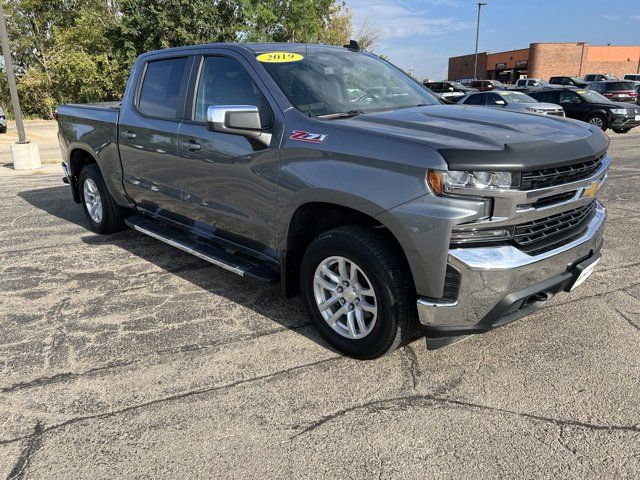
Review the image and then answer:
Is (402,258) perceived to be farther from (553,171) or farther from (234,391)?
(234,391)

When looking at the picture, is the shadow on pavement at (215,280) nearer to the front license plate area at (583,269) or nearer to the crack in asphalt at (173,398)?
the crack in asphalt at (173,398)

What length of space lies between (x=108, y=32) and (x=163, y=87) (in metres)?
20.7

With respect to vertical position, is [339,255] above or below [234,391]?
above

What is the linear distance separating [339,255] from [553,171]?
1.25 metres

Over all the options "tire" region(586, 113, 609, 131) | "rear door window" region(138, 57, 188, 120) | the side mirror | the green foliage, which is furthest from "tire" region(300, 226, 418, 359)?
the green foliage

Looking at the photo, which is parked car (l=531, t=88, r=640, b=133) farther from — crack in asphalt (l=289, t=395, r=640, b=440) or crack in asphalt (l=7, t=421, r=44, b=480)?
crack in asphalt (l=7, t=421, r=44, b=480)

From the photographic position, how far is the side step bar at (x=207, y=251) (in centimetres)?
372

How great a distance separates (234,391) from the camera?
118 inches

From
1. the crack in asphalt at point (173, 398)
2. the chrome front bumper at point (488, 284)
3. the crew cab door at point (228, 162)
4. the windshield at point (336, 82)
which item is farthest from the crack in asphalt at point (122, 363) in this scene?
the windshield at point (336, 82)

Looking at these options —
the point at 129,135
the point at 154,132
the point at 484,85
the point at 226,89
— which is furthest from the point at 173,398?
the point at 484,85

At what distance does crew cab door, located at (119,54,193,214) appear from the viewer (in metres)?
4.38

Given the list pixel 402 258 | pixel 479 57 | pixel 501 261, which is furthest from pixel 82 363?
pixel 479 57

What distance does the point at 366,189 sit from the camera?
2844 mm

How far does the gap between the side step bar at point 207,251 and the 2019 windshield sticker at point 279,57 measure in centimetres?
146
